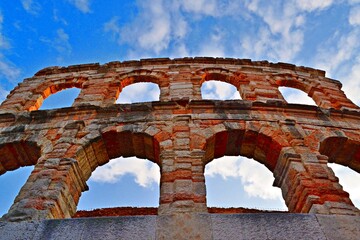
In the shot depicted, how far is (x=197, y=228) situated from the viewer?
17.5 feet

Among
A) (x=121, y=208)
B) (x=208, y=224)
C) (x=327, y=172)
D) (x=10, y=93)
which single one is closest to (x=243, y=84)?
(x=327, y=172)

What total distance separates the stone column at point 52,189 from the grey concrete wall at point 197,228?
21.5 inches

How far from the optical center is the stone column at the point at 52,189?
20.0 ft

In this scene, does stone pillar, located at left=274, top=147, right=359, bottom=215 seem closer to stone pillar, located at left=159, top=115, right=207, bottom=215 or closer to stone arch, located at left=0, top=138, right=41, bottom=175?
stone pillar, located at left=159, top=115, right=207, bottom=215

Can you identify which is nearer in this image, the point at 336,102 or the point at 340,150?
the point at 340,150

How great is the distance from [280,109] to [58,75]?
25.7 feet

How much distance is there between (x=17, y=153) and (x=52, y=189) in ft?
7.79

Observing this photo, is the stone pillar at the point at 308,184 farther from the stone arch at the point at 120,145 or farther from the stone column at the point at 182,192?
the stone arch at the point at 120,145

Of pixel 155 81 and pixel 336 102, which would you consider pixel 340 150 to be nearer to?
pixel 336 102

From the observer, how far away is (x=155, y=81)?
1155 cm

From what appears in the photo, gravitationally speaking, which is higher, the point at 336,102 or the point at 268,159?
the point at 336,102

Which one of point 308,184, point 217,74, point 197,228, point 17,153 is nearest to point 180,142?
point 197,228

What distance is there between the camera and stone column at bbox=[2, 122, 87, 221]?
609 centimetres

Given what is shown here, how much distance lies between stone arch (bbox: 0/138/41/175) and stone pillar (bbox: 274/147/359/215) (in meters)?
5.51
